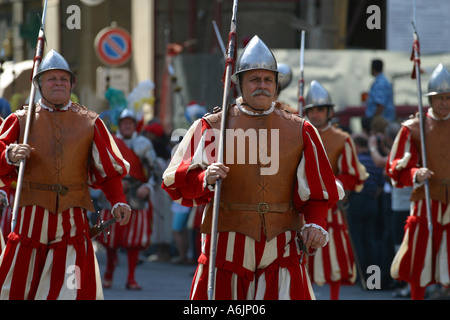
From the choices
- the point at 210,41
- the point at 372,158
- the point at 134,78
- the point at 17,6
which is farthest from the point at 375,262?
the point at 17,6

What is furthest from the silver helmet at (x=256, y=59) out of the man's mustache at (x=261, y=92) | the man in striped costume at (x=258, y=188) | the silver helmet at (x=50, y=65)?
the silver helmet at (x=50, y=65)

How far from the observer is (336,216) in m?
9.52

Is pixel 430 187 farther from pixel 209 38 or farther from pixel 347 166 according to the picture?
pixel 209 38

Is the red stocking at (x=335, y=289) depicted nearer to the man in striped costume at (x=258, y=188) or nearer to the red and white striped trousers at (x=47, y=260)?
the red and white striped trousers at (x=47, y=260)

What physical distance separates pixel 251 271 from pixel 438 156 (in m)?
3.13

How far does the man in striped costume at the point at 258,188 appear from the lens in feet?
18.5

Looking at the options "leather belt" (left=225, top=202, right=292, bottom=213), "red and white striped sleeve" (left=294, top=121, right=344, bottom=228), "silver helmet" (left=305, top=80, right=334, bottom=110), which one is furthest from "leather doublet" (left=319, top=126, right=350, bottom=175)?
"leather belt" (left=225, top=202, right=292, bottom=213)

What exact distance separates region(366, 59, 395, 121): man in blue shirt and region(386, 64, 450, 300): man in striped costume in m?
4.73

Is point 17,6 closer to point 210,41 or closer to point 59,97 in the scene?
point 210,41

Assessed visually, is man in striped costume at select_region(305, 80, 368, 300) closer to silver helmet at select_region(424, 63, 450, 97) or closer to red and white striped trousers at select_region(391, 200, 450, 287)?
red and white striped trousers at select_region(391, 200, 450, 287)

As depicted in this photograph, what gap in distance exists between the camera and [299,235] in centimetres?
574

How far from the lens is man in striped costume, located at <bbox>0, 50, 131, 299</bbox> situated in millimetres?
6613
